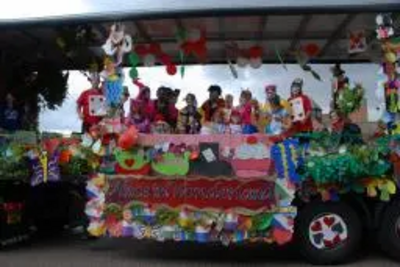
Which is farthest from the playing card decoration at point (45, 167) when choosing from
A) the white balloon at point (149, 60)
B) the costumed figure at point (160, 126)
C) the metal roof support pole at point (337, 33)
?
the metal roof support pole at point (337, 33)

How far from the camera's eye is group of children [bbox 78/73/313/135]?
31.4ft

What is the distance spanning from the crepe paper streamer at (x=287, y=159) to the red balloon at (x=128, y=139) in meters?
1.78

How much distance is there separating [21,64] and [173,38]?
2663 mm

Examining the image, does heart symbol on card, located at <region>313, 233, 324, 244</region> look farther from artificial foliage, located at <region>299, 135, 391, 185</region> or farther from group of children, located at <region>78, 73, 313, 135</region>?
group of children, located at <region>78, 73, 313, 135</region>

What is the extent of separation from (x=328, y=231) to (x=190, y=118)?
242 cm

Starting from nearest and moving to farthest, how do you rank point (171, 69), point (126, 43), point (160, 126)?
point (126, 43) < point (160, 126) < point (171, 69)

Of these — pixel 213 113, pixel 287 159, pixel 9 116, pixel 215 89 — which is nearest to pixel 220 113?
pixel 213 113

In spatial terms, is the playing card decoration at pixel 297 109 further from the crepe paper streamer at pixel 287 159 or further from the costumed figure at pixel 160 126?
the costumed figure at pixel 160 126

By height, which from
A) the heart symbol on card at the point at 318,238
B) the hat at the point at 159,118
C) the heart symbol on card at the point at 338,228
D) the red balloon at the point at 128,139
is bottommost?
the heart symbol on card at the point at 318,238

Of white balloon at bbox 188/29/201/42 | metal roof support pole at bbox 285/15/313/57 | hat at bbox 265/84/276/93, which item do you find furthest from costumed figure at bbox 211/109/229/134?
metal roof support pole at bbox 285/15/313/57

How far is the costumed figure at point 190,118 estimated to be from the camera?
391 inches

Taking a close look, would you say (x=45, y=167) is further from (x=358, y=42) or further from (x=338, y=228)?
(x=358, y=42)

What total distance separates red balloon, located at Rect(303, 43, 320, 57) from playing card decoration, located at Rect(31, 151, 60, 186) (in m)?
4.13

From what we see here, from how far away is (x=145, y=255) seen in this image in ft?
34.1
